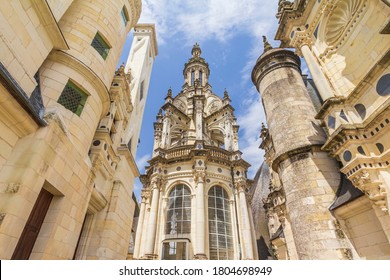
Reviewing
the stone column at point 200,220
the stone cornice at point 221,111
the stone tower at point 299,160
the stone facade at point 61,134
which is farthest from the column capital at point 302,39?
the stone cornice at point 221,111

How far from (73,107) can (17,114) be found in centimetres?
223

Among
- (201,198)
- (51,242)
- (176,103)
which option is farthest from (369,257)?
(176,103)

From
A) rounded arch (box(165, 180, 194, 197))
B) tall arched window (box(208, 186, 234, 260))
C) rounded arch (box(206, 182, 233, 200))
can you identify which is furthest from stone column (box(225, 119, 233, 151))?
rounded arch (box(165, 180, 194, 197))

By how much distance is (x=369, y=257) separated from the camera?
6.18 metres

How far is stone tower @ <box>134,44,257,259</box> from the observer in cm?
1652

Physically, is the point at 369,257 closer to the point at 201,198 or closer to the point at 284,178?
the point at 284,178

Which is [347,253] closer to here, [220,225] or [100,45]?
[100,45]

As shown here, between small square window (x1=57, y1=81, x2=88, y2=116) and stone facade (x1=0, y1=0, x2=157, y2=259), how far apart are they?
3 cm

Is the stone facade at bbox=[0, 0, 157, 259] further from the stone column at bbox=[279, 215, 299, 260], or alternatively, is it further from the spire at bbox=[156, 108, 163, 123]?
the spire at bbox=[156, 108, 163, 123]

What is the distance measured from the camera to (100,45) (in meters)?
8.24

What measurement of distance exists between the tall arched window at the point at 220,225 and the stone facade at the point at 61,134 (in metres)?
9.43

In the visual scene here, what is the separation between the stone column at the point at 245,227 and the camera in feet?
55.0

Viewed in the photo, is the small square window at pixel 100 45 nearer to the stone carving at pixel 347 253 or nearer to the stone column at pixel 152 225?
the stone carving at pixel 347 253

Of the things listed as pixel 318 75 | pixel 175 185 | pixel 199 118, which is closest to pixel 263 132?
pixel 199 118
